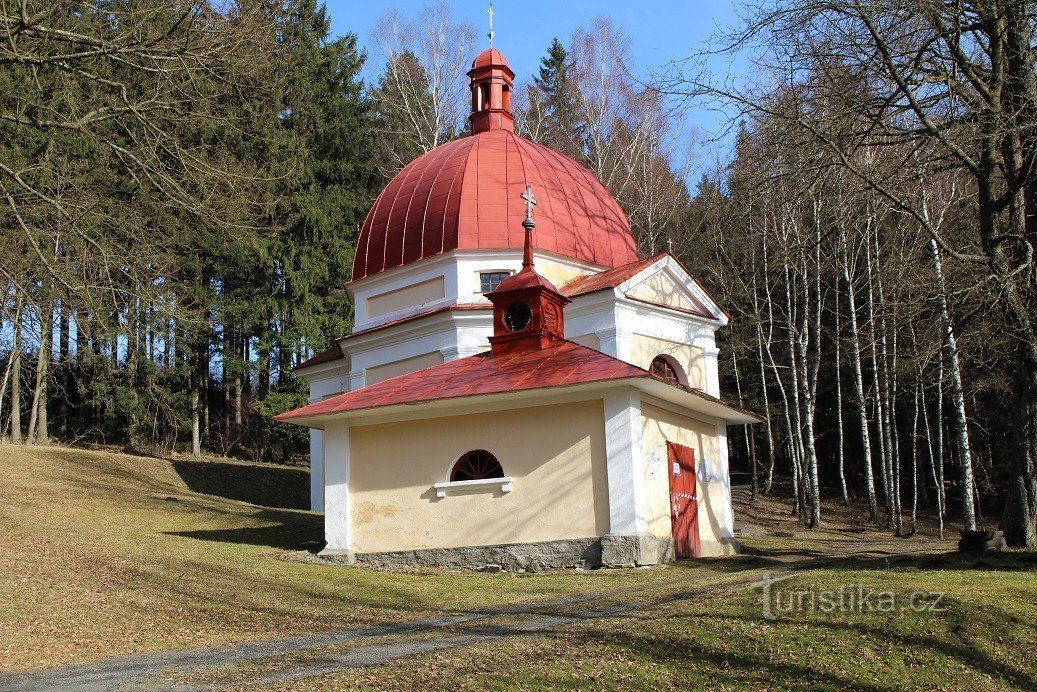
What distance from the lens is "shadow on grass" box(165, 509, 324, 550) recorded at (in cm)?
1702

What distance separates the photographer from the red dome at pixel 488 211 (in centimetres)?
2033

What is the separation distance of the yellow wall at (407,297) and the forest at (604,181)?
3076 mm

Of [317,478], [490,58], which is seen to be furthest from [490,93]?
[317,478]

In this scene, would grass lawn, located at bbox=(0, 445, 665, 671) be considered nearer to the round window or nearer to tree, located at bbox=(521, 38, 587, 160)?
the round window

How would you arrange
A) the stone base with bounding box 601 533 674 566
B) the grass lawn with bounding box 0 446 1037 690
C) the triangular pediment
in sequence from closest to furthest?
the grass lawn with bounding box 0 446 1037 690, the stone base with bounding box 601 533 674 566, the triangular pediment

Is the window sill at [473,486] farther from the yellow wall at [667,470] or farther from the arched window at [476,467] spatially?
the yellow wall at [667,470]

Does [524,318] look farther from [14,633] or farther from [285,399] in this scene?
[285,399]

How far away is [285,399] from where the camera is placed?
108ft

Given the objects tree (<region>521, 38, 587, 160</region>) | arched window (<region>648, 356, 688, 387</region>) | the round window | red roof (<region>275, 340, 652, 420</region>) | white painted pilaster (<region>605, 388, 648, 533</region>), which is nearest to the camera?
white painted pilaster (<region>605, 388, 648, 533</region>)

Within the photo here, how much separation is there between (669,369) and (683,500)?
370cm

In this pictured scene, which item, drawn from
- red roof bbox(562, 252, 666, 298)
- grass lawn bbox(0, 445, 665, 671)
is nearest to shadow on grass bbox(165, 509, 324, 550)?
grass lawn bbox(0, 445, 665, 671)

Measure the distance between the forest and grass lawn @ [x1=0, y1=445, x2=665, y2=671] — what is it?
2978 millimetres

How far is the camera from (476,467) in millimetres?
15555

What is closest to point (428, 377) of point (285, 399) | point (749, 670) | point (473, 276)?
point (473, 276)
